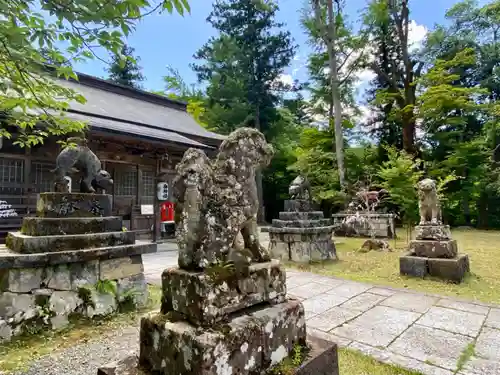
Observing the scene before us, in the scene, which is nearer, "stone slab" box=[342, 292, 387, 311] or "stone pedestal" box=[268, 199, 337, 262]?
"stone slab" box=[342, 292, 387, 311]

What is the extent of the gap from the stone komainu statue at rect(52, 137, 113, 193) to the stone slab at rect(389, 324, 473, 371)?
11.6 feet

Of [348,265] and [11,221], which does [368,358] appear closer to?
[348,265]

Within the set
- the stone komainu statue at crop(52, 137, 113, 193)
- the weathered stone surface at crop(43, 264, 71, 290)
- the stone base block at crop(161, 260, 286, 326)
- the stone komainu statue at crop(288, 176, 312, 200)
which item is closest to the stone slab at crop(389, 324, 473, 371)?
the stone base block at crop(161, 260, 286, 326)

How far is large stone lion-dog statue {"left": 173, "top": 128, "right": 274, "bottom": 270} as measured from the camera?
4.86 feet

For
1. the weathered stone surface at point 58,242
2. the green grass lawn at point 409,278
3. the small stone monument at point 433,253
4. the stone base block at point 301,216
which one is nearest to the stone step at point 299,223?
the stone base block at point 301,216

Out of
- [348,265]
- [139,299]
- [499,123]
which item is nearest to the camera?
[139,299]

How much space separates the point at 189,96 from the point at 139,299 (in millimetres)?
17963

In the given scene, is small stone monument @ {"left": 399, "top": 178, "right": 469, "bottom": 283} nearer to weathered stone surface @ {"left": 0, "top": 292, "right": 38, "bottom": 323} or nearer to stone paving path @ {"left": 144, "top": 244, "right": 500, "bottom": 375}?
stone paving path @ {"left": 144, "top": 244, "right": 500, "bottom": 375}

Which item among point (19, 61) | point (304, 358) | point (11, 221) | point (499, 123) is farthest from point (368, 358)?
point (499, 123)

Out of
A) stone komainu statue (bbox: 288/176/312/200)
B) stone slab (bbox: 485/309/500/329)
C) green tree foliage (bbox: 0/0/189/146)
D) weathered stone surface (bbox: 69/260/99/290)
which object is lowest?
stone slab (bbox: 485/309/500/329)

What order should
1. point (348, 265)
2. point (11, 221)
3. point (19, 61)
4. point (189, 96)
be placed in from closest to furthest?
point (19, 61)
point (348, 265)
point (11, 221)
point (189, 96)

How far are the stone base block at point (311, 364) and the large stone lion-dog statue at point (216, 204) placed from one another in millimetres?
545

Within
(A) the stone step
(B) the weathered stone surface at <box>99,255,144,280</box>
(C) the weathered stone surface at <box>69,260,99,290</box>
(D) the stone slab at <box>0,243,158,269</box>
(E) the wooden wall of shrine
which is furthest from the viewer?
(E) the wooden wall of shrine

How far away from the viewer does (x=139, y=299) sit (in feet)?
11.3
